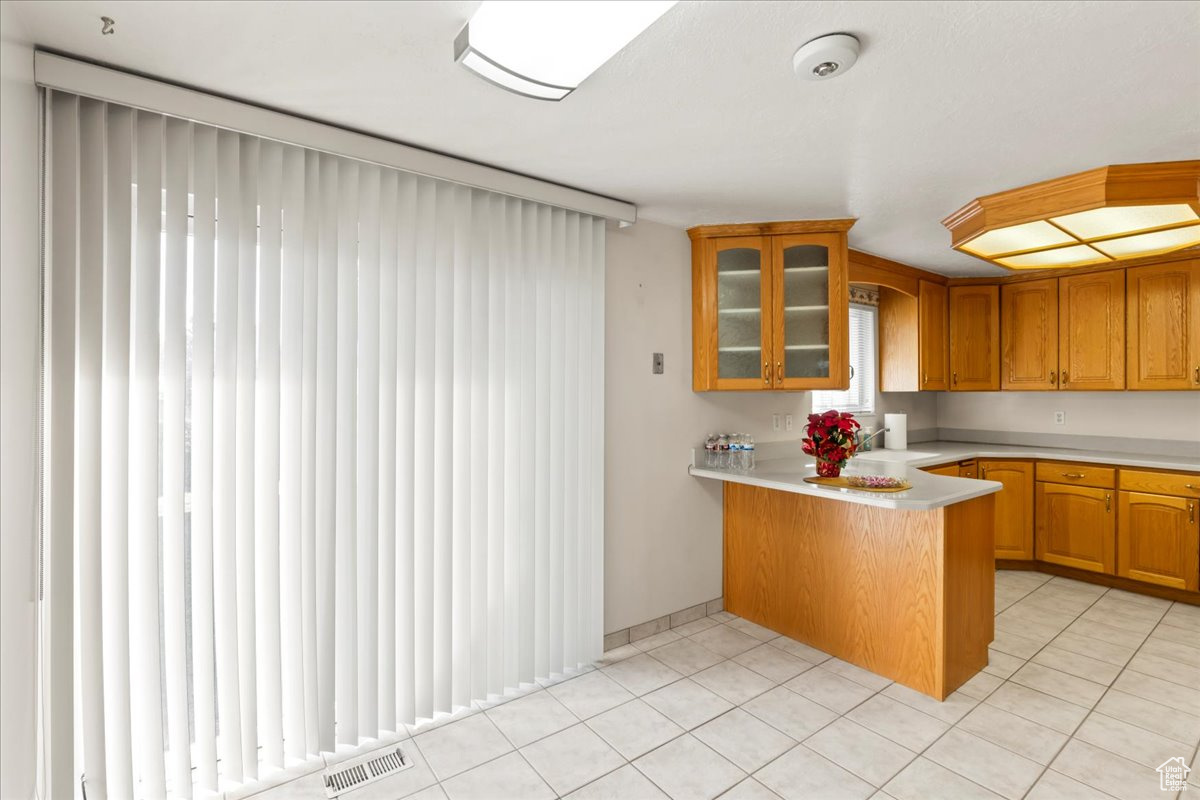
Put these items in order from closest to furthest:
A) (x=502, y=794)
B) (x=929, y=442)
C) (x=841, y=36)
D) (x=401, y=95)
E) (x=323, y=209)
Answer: (x=841, y=36) < (x=401, y=95) < (x=502, y=794) < (x=323, y=209) < (x=929, y=442)

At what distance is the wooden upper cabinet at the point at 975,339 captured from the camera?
4730 millimetres

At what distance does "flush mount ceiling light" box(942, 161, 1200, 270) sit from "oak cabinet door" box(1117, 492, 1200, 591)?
1.74 metres

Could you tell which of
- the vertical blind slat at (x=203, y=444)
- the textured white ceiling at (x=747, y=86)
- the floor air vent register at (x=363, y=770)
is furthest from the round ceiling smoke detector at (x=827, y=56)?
the floor air vent register at (x=363, y=770)

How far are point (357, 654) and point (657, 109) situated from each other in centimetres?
229

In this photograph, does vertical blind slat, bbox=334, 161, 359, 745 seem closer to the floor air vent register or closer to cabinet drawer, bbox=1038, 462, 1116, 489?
the floor air vent register

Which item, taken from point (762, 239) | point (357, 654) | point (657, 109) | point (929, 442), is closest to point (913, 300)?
point (929, 442)

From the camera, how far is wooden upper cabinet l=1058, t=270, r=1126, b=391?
13.4 ft

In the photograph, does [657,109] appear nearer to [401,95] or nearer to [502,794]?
[401,95]

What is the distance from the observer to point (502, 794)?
198 centimetres

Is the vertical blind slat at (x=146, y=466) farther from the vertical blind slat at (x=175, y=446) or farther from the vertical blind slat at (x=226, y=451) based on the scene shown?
the vertical blind slat at (x=226, y=451)

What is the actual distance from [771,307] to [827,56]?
1826 mm

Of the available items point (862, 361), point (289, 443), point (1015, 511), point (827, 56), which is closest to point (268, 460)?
point (289, 443)

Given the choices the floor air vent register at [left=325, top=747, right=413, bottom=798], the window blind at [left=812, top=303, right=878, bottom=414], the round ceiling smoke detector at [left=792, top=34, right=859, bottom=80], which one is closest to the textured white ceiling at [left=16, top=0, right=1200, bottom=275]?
the round ceiling smoke detector at [left=792, top=34, right=859, bottom=80]

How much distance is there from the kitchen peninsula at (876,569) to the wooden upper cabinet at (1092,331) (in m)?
2.11
